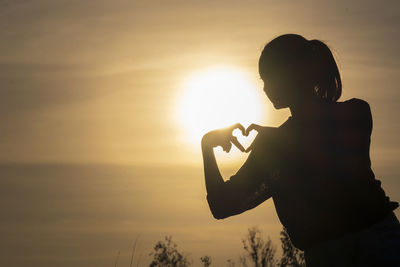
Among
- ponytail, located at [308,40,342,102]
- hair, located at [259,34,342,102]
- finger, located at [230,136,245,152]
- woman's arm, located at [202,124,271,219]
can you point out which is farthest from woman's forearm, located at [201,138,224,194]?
ponytail, located at [308,40,342,102]

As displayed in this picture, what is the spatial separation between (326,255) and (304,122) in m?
0.63

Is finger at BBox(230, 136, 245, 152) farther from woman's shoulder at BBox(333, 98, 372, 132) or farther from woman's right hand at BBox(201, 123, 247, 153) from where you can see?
woman's shoulder at BBox(333, 98, 372, 132)

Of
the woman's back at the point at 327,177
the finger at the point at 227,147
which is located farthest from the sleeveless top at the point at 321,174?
the finger at the point at 227,147

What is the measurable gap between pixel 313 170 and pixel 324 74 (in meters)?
0.58

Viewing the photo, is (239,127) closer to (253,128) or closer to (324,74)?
(253,128)

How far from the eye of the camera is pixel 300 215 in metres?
3.66

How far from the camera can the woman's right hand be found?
3.97 metres

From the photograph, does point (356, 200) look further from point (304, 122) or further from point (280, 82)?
point (280, 82)

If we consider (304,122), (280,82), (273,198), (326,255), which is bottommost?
(326,255)

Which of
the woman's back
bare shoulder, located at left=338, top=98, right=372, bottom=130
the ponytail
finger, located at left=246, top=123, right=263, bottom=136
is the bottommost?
the woman's back

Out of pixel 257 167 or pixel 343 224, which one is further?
pixel 257 167

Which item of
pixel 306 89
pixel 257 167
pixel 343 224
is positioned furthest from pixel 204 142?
pixel 343 224

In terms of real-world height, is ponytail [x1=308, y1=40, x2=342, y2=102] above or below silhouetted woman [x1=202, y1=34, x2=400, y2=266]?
above

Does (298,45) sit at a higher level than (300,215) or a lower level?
higher
